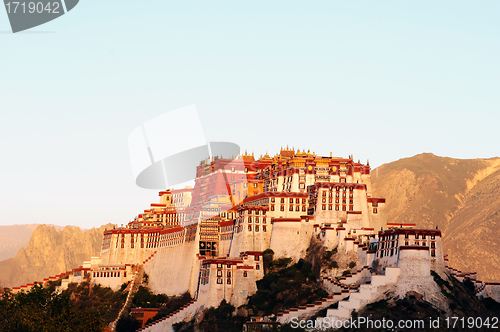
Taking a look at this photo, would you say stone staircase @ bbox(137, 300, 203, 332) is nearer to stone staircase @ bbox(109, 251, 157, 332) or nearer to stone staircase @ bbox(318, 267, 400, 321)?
stone staircase @ bbox(109, 251, 157, 332)

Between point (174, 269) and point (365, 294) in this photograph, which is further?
A: point (174, 269)

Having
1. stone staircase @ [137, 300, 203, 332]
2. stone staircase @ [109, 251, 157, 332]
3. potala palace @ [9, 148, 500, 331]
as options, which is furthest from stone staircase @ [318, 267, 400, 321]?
stone staircase @ [109, 251, 157, 332]

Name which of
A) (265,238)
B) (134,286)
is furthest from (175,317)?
(134,286)

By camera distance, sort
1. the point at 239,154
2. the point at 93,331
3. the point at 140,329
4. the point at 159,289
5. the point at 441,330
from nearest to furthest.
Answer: the point at 441,330 < the point at 93,331 < the point at 140,329 < the point at 159,289 < the point at 239,154

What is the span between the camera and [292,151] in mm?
166500

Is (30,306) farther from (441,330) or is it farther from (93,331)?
(441,330)

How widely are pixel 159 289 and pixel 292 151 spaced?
47.7 metres

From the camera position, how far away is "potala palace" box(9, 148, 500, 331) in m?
104

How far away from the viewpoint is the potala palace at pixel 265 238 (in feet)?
341

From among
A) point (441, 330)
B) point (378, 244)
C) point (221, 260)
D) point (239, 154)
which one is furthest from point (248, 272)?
point (239, 154)

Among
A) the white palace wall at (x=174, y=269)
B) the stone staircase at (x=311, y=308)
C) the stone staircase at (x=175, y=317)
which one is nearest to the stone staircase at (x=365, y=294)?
the stone staircase at (x=311, y=308)

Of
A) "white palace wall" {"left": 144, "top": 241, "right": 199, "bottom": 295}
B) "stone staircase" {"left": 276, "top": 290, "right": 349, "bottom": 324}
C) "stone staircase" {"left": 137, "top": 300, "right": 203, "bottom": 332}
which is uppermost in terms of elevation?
"white palace wall" {"left": 144, "top": 241, "right": 199, "bottom": 295}

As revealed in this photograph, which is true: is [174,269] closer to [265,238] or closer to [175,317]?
[175,317]

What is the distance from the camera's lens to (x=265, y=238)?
127 meters
